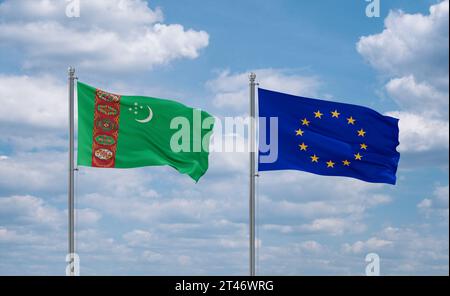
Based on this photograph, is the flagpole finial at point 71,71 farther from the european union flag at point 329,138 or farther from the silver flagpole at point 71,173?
the european union flag at point 329,138

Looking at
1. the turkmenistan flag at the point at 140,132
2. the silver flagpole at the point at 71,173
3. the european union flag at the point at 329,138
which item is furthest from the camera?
the european union flag at the point at 329,138

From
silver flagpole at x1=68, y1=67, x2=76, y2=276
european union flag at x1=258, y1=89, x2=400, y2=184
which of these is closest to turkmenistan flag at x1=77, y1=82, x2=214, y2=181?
silver flagpole at x1=68, y1=67, x2=76, y2=276

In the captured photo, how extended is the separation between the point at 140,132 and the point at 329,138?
672 centimetres

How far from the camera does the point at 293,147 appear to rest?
2759cm

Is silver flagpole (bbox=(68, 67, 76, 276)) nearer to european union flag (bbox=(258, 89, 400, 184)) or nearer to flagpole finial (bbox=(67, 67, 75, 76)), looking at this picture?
flagpole finial (bbox=(67, 67, 75, 76))

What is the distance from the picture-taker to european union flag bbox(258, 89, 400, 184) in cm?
2753

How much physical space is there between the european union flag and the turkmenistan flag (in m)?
2.24

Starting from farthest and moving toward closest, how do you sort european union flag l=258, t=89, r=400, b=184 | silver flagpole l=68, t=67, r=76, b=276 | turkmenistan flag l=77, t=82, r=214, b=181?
european union flag l=258, t=89, r=400, b=184 → turkmenistan flag l=77, t=82, r=214, b=181 → silver flagpole l=68, t=67, r=76, b=276

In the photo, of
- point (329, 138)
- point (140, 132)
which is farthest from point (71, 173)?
point (329, 138)

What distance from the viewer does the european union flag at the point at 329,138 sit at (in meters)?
27.5

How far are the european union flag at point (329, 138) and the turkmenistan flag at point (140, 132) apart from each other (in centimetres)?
224

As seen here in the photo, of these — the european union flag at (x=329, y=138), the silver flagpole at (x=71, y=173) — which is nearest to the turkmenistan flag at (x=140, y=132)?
the silver flagpole at (x=71, y=173)

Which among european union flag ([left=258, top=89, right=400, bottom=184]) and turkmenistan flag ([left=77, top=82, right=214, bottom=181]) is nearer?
turkmenistan flag ([left=77, top=82, right=214, bottom=181])
